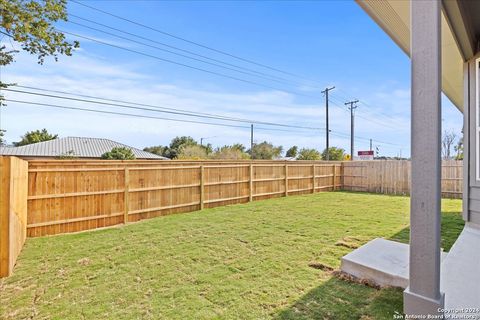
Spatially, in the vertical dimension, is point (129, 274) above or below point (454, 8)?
below

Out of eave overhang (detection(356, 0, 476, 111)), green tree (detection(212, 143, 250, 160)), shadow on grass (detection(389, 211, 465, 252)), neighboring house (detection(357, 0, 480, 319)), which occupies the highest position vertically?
eave overhang (detection(356, 0, 476, 111))

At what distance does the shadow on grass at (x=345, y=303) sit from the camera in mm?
2260

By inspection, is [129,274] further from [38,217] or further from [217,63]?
[217,63]

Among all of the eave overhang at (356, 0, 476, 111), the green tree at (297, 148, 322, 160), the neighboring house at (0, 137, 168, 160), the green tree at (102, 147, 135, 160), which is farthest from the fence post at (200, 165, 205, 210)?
the green tree at (297, 148, 322, 160)

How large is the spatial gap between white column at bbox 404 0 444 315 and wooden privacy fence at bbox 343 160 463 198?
10.4m

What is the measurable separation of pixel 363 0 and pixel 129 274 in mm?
4093

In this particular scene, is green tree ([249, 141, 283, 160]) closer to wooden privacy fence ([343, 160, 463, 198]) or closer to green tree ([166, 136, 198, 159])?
green tree ([166, 136, 198, 159])

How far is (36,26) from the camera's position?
149 inches

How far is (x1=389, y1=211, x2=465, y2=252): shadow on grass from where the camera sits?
427cm

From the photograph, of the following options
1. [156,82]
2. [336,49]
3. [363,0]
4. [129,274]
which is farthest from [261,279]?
[156,82]

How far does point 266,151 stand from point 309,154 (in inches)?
233

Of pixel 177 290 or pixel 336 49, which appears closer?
pixel 177 290

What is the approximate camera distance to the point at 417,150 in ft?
5.52

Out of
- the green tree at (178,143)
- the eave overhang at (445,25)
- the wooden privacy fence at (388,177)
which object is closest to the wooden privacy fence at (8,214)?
the eave overhang at (445,25)
